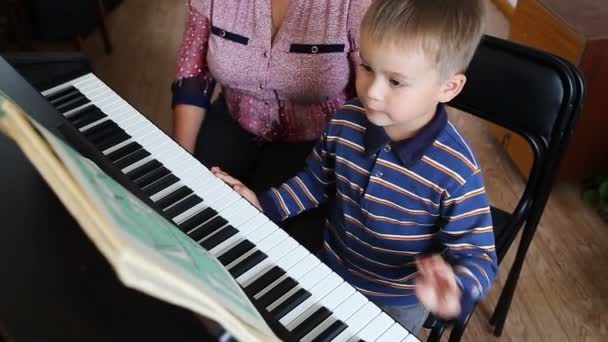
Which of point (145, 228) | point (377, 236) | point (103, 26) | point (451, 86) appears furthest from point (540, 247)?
point (103, 26)

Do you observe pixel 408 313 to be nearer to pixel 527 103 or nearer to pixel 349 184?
pixel 349 184

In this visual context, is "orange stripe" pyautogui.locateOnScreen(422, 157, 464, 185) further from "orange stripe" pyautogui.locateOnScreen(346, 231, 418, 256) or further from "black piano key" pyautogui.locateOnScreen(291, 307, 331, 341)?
"black piano key" pyautogui.locateOnScreen(291, 307, 331, 341)

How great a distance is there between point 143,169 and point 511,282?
94 cm

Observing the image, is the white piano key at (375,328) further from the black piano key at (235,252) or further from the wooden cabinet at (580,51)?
the wooden cabinet at (580,51)

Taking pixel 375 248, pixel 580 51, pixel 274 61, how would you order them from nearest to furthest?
pixel 375 248
pixel 274 61
pixel 580 51

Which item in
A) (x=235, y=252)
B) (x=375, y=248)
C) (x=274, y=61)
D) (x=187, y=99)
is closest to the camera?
(x=235, y=252)

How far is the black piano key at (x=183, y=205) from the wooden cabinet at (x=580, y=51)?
1219 mm

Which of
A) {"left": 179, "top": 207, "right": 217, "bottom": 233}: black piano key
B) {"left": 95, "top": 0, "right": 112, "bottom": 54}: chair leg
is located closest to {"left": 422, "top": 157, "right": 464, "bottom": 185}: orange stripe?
{"left": 179, "top": 207, "right": 217, "bottom": 233}: black piano key

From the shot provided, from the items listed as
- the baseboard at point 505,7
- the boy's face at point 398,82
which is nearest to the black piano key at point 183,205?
the boy's face at point 398,82

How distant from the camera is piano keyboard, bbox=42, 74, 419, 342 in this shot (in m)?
0.73

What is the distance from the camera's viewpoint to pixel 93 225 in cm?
35

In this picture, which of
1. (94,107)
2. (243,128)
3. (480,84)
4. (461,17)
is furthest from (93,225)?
(243,128)

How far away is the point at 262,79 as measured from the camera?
4.10 ft

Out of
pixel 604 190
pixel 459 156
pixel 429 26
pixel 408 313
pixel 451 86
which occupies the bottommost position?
pixel 604 190
